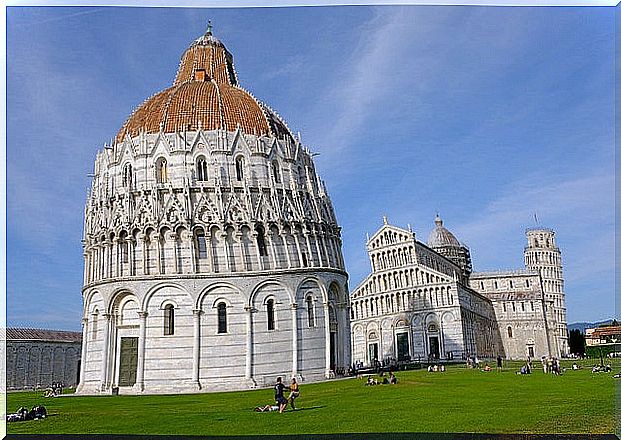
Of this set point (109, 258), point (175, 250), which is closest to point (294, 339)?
point (175, 250)

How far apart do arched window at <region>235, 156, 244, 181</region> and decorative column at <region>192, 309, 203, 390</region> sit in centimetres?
721

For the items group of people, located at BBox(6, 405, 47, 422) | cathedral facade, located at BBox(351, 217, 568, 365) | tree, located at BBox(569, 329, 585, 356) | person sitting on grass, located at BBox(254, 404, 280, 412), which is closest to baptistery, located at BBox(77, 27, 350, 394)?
group of people, located at BBox(6, 405, 47, 422)

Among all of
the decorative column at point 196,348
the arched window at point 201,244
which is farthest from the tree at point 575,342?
the decorative column at point 196,348

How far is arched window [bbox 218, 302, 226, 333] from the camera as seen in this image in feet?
102

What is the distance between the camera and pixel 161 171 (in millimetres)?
33719

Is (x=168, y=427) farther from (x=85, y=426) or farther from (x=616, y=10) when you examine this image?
(x=616, y=10)

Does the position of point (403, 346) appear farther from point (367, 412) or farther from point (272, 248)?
point (367, 412)

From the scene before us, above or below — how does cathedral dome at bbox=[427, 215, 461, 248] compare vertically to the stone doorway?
above

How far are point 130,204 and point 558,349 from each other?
63.3 metres

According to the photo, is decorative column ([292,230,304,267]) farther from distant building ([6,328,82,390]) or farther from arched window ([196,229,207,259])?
distant building ([6,328,82,390])

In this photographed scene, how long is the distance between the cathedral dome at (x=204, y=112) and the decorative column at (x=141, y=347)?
969 cm

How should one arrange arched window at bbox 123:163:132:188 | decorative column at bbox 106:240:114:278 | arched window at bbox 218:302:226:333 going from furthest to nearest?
arched window at bbox 123:163:132:188, decorative column at bbox 106:240:114:278, arched window at bbox 218:302:226:333

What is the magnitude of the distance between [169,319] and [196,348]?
1929mm

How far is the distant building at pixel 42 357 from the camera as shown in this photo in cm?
4622
